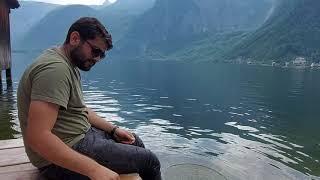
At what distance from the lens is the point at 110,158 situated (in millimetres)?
4559

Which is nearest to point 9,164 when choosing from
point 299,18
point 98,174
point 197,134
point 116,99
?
point 98,174

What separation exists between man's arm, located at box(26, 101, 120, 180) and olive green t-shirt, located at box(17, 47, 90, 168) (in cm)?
11

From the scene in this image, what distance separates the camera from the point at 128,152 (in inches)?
182

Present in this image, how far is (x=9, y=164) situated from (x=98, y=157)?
1.65 m

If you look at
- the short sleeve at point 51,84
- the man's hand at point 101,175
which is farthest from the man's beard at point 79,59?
the man's hand at point 101,175

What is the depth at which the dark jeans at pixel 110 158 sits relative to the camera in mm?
4477

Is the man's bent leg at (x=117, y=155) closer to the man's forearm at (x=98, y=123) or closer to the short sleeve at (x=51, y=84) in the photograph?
the short sleeve at (x=51, y=84)

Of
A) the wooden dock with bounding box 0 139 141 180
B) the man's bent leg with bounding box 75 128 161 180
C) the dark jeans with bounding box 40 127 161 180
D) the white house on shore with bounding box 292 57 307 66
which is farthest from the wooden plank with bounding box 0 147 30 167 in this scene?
the white house on shore with bounding box 292 57 307 66

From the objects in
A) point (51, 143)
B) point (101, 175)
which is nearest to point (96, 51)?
point (51, 143)

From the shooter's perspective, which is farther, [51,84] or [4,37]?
[4,37]

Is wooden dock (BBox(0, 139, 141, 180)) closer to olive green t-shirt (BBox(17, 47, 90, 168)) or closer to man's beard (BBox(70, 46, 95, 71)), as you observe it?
olive green t-shirt (BBox(17, 47, 90, 168))

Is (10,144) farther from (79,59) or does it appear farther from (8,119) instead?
(8,119)

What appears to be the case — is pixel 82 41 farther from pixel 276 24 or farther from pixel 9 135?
pixel 276 24

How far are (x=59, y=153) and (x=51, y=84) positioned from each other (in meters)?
0.70
